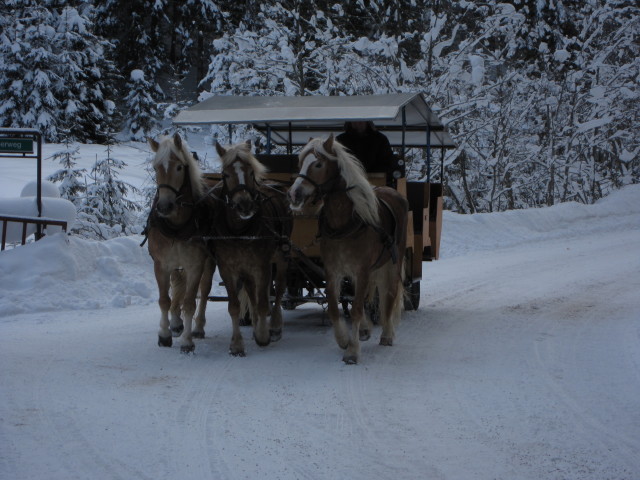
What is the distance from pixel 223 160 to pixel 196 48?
94.5 feet

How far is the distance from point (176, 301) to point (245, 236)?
4.13ft

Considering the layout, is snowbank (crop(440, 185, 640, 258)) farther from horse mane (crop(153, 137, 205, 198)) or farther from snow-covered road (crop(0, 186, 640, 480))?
horse mane (crop(153, 137, 205, 198))

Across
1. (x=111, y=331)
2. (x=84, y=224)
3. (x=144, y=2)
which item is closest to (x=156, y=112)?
(x=144, y=2)

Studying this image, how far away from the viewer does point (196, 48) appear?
34.2 metres

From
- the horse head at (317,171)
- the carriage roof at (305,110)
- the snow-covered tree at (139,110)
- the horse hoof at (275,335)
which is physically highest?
the snow-covered tree at (139,110)

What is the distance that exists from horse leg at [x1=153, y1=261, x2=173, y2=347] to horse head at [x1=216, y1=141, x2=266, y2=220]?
2.91 feet

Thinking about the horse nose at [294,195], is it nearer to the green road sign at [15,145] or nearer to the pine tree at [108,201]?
the green road sign at [15,145]

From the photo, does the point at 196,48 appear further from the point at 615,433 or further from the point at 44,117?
the point at 615,433

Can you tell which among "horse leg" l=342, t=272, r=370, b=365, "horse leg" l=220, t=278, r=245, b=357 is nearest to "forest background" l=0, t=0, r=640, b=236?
"horse leg" l=220, t=278, r=245, b=357

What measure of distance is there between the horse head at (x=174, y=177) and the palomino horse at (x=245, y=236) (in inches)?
11.1

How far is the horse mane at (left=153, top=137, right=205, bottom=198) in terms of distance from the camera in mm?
6645

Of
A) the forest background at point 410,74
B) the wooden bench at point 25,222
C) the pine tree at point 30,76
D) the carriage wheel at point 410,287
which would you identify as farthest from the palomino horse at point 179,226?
the pine tree at point 30,76

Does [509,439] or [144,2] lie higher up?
[144,2]

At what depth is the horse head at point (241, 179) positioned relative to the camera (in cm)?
658
